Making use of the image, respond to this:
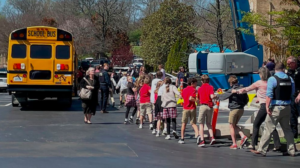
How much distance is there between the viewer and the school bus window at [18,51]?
2025 centimetres

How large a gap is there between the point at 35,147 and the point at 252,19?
22.4 ft

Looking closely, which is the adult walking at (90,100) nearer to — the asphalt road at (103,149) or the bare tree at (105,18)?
the asphalt road at (103,149)

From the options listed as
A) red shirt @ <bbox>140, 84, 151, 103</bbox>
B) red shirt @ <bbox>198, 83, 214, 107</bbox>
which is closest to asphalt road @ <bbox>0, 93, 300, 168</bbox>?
red shirt @ <bbox>140, 84, 151, 103</bbox>

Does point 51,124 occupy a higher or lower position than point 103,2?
lower

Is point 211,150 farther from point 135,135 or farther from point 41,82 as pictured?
point 41,82

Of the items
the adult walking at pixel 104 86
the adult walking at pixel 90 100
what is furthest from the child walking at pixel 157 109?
the adult walking at pixel 104 86

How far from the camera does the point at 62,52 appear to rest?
811 inches

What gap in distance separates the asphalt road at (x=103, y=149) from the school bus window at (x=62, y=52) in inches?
169

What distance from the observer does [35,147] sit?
11438 millimetres

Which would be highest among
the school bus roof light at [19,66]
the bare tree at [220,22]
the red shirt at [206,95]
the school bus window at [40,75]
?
the bare tree at [220,22]

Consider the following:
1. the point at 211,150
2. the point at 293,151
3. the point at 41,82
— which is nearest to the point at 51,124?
the point at 41,82

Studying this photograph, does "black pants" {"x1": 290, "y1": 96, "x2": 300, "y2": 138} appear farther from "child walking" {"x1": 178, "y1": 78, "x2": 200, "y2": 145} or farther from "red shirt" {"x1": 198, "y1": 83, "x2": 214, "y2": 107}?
"child walking" {"x1": 178, "y1": 78, "x2": 200, "y2": 145}

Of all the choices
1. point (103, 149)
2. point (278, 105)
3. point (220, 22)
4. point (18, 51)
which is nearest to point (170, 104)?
point (103, 149)

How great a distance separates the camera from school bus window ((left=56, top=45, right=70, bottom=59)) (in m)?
20.5
